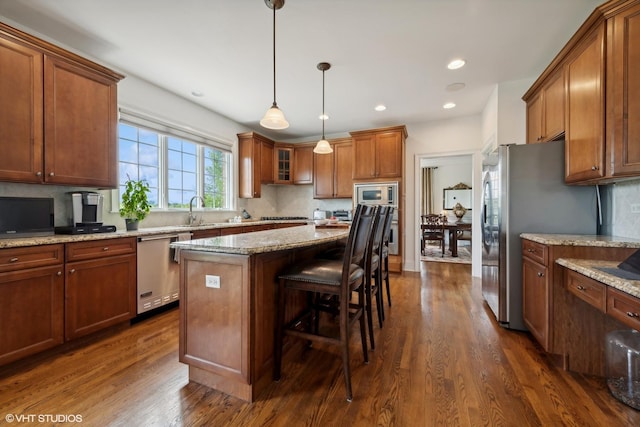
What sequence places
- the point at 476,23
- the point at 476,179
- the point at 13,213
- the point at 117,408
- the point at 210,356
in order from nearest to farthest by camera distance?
the point at 117,408 < the point at 210,356 < the point at 13,213 < the point at 476,23 < the point at 476,179

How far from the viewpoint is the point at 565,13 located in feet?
7.04

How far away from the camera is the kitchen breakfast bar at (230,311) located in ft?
4.93

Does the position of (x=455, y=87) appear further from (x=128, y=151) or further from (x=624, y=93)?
(x=128, y=151)

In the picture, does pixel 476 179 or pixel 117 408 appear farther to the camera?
pixel 476 179

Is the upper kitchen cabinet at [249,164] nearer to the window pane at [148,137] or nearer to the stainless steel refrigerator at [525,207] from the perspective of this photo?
the window pane at [148,137]

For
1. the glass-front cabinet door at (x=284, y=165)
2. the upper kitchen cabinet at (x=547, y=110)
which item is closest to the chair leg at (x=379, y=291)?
the upper kitchen cabinet at (x=547, y=110)

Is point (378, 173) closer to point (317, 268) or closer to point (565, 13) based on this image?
point (565, 13)

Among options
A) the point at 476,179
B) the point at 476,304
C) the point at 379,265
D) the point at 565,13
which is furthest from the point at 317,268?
the point at 476,179

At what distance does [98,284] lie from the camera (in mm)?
2275

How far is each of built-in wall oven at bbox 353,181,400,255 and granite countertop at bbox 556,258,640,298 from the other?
2664mm

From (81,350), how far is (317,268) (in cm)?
205

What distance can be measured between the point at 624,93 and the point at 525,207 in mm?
985

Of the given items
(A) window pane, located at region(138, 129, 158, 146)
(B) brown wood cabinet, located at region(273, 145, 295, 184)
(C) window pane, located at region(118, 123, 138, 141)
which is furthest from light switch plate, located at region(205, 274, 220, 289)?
(B) brown wood cabinet, located at region(273, 145, 295, 184)

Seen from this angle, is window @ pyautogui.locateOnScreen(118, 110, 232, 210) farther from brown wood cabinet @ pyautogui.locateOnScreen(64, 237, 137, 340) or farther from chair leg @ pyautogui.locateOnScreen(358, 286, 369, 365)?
chair leg @ pyautogui.locateOnScreen(358, 286, 369, 365)
